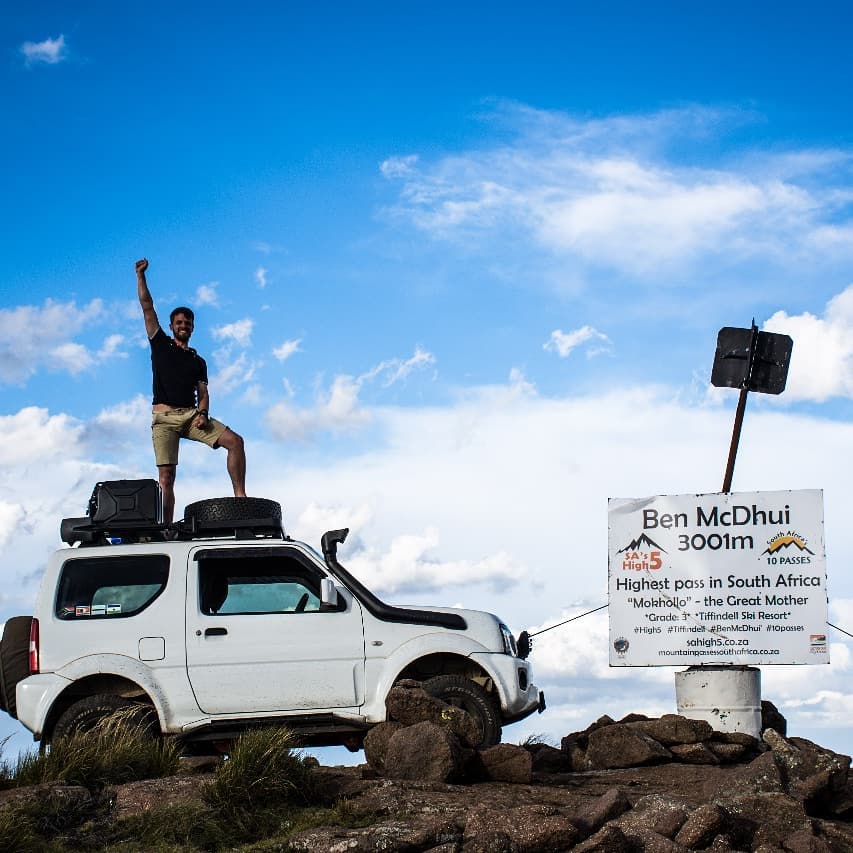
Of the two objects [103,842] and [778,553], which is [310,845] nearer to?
[103,842]

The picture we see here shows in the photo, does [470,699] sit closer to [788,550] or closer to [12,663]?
[12,663]

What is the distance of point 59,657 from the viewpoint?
41.2ft

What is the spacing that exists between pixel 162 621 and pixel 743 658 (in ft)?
21.1

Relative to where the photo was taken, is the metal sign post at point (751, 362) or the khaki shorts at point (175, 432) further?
the metal sign post at point (751, 362)

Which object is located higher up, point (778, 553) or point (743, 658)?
point (778, 553)

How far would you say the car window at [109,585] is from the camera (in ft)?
41.8

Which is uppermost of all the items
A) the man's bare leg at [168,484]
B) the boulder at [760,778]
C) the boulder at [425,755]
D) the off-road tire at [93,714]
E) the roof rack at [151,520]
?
the man's bare leg at [168,484]

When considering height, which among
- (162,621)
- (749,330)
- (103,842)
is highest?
(749,330)

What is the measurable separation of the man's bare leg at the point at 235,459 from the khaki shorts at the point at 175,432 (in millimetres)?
88

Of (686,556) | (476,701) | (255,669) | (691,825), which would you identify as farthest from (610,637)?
(691,825)

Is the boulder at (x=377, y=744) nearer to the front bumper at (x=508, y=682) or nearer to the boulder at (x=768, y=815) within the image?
the front bumper at (x=508, y=682)

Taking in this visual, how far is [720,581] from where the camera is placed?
15172mm

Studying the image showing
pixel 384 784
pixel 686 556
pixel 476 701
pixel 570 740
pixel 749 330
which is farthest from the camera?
pixel 749 330

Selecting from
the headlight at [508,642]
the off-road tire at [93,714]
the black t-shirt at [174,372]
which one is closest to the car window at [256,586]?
the off-road tire at [93,714]
